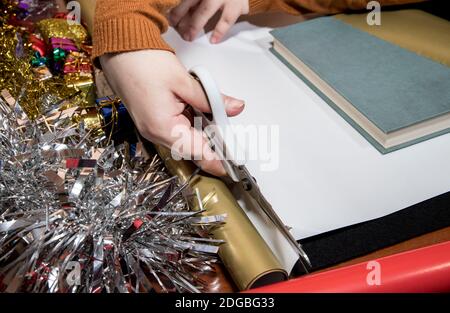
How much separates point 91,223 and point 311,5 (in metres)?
0.53

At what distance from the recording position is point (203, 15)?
67cm

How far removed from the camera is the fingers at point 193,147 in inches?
16.5

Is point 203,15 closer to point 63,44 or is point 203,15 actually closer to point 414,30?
point 63,44

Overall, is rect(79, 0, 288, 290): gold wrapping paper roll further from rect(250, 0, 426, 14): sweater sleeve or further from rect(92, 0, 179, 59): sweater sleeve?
rect(250, 0, 426, 14): sweater sleeve

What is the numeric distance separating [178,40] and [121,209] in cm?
39

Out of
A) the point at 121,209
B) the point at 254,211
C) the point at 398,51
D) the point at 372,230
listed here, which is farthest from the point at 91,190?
the point at 398,51

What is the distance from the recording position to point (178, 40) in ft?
2.29

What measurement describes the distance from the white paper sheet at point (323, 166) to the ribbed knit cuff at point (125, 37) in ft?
0.53

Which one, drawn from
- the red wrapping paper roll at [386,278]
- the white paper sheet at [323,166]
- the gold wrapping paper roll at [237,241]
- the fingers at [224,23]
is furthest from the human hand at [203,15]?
→ the red wrapping paper roll at [386,278]

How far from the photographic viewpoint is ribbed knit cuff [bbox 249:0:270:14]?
27.7 inches

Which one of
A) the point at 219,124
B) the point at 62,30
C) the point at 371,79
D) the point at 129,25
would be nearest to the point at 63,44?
the point at 62,30

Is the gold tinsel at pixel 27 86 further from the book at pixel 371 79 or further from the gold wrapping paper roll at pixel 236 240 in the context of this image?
the book at pixel 371 79

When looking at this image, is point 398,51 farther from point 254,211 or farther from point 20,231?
point 20,231

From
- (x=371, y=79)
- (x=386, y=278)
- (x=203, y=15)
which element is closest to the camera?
(x=386, y=278)
